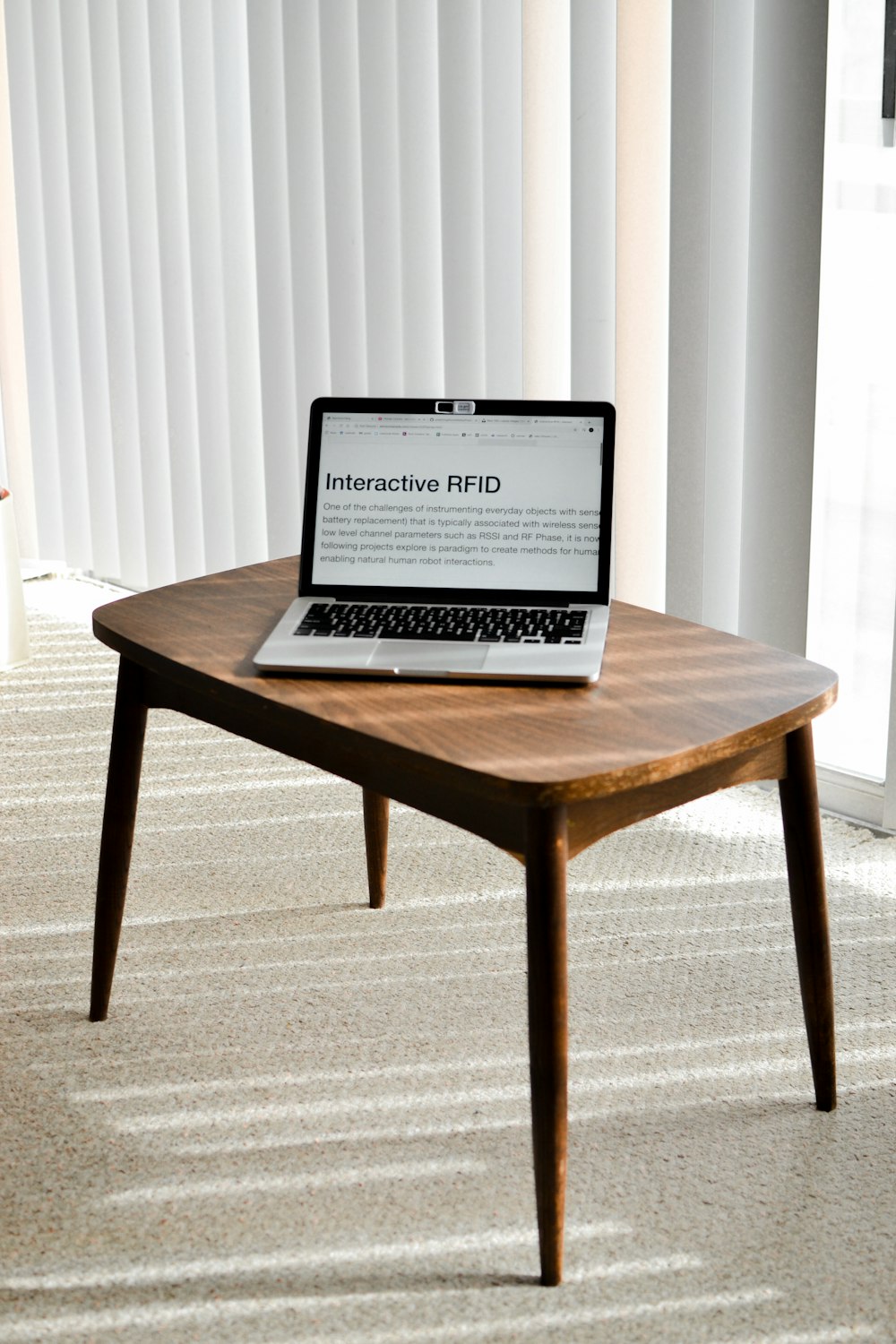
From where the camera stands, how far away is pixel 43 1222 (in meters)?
1.38

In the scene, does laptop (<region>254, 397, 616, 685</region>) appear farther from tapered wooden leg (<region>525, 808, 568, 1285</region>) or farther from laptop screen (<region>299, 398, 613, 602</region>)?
tapered wooden leg (<region>525, 808, 568, 1285</region>)

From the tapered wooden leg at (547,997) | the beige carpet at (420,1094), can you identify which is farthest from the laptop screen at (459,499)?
the beige carpet at (420,1094)

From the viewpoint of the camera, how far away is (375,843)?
197 cm

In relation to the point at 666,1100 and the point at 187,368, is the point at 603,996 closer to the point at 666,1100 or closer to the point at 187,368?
the point at 666,1100

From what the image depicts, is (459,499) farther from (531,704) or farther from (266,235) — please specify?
(266,235)

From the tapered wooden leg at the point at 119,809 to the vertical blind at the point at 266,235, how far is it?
122 centimetres

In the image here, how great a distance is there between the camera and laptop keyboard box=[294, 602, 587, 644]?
4.64 feet

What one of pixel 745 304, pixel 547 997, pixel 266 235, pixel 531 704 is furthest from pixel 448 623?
pixel 266 235

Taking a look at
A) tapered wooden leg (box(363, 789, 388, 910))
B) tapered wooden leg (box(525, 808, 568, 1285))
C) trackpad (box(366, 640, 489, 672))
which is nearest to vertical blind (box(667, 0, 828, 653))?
tapered wooden leg (box(363, 789, 388, 910))

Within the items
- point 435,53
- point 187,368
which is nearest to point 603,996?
point 435,53

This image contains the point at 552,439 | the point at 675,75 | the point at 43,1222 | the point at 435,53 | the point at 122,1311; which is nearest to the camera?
the point at 122,1311

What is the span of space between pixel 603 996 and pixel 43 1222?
702 millimetres

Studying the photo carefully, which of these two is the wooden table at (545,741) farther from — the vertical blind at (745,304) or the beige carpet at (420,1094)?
the vertical blind at (745,304)

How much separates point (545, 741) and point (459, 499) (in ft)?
1.30
